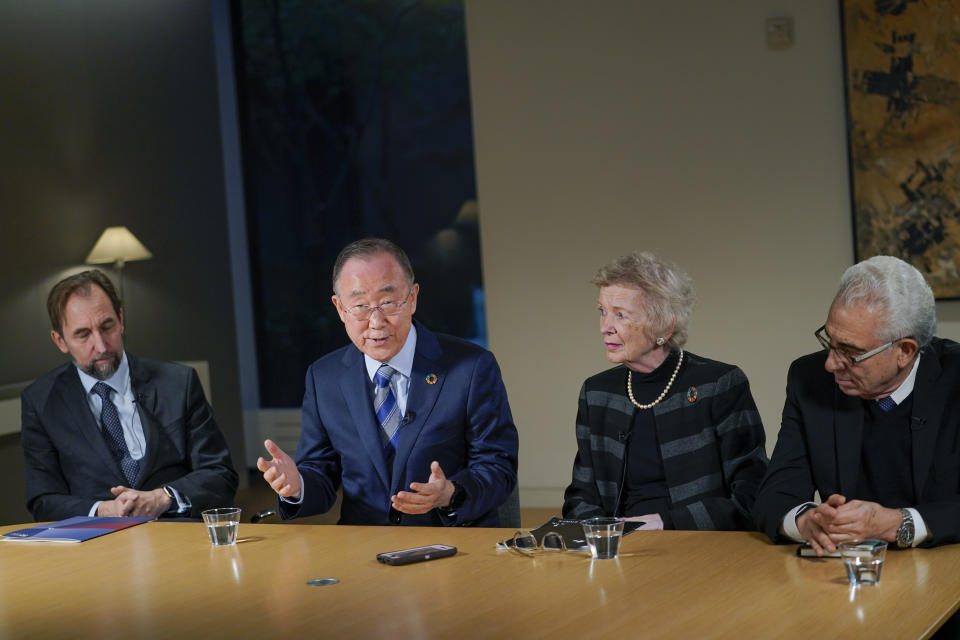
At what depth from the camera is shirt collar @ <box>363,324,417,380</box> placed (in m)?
3.38

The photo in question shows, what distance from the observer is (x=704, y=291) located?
6055 millimetres

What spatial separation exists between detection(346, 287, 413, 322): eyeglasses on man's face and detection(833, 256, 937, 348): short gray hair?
1.26 metres

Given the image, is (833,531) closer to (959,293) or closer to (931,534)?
(931,534)

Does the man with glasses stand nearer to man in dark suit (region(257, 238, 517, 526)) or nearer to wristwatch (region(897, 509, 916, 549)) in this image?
wristwatch (region(897, 509, 916, 549))

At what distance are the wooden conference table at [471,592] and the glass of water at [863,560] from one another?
0.09 feet

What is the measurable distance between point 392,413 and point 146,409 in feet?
3.32

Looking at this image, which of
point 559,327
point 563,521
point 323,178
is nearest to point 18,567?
point 563,521

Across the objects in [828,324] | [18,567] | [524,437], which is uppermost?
[828,324]

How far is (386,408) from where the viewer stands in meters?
3.38

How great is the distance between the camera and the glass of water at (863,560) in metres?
2.12

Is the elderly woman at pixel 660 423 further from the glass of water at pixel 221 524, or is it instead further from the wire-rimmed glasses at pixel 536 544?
the glass of water at pixel 221 524

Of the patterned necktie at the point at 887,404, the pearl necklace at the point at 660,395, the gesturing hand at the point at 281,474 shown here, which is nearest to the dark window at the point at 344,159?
the pearl necklace at the point at 660,395

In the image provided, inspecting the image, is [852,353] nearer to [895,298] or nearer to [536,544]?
[895,298]

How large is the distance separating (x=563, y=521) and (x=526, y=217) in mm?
3882
